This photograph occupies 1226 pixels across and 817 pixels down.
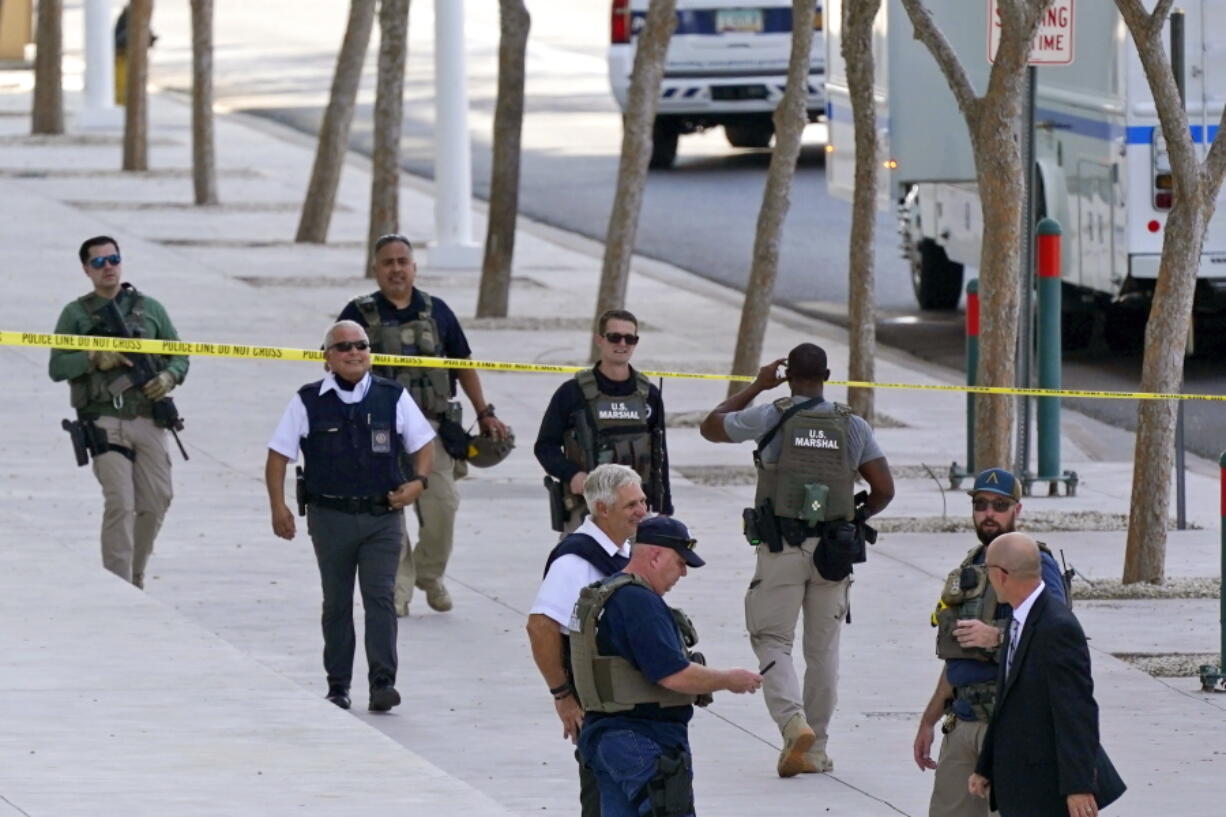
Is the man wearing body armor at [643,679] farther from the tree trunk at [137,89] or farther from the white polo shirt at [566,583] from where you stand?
the tree trunk at [137,89]

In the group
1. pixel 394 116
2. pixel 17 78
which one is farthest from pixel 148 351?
pixel 17 78

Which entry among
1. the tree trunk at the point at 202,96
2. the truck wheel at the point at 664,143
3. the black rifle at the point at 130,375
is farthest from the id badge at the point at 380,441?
the truck wheel at the point at 664,143

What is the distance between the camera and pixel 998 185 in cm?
1427

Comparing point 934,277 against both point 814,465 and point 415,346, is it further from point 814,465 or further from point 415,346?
point 814,465

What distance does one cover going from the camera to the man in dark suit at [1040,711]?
7.54 metres

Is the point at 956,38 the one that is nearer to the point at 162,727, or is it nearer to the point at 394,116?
the point at 394,116

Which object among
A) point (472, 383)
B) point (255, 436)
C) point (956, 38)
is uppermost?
point (956, 38)

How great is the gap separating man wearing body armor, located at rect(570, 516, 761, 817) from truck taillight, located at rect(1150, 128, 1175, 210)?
1169 centimetres

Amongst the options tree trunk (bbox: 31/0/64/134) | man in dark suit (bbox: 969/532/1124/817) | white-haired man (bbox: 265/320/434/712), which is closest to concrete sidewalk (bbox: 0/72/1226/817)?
white-haired man (bbox: 265/320/434/712)

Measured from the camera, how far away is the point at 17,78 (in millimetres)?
46000

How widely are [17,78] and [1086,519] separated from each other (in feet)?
110

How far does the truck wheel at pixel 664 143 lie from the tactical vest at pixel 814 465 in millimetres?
22781

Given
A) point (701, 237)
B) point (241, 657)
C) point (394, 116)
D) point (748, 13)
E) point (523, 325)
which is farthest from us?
point (748, 13)

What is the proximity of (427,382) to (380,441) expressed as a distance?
5.07ft
